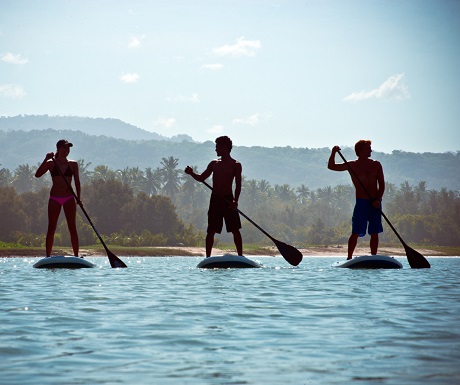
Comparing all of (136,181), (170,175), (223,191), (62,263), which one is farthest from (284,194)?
(62,263)

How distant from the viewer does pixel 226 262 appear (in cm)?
1449

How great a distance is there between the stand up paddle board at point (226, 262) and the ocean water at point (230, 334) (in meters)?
3.84

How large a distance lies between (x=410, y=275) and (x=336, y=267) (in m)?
2.35

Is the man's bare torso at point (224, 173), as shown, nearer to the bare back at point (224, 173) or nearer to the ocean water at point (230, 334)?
the bare back at point (224, 173)

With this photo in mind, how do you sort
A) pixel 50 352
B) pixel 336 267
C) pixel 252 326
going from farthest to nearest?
pixel 336 267, pixel 252 326, pixel 50 352

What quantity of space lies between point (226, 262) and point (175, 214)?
56579 mm

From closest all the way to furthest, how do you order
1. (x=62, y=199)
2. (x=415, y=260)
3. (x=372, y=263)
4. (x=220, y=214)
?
(x=372, y=263) → (x=62, y=199) → (x=220, y=214) → (x=415, y=260)

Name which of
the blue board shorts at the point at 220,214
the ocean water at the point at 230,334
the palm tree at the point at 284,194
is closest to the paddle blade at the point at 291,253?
the blue board shorts at the point at 220,214

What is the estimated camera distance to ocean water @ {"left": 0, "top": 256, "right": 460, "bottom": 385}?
4766 millimetres

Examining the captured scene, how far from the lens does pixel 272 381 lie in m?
4.58

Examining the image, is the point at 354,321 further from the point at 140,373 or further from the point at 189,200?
the point at 189,200

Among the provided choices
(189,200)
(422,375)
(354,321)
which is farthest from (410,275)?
(189,200)

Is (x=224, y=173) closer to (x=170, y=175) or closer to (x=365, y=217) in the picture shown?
(x=365, y=217)

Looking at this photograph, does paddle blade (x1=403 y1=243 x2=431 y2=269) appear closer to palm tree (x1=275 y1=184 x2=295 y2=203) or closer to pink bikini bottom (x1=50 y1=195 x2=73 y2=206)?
pink bikini bottom (x1=50 y1=195 x2=73 y2=206)
